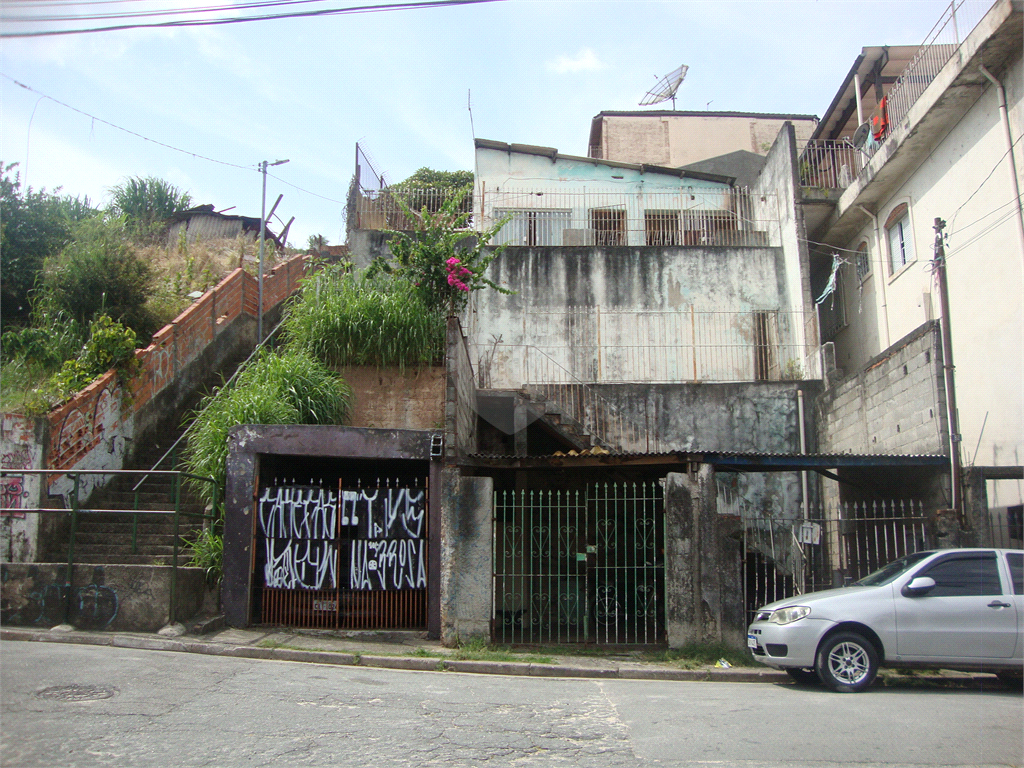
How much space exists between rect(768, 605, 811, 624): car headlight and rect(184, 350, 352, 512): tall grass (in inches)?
295

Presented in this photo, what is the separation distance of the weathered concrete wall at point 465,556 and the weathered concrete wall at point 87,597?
11.4ft

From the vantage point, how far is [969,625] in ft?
24.8

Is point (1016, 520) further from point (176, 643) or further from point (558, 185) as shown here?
point (558, 185)

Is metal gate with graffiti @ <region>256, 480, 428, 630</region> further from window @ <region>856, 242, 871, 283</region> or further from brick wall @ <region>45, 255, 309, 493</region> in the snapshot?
window @ <region>856, 242, 871, 283</region>

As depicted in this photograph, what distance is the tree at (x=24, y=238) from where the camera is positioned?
56.4ft

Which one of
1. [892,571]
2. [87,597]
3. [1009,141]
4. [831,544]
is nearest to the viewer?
[892,571]

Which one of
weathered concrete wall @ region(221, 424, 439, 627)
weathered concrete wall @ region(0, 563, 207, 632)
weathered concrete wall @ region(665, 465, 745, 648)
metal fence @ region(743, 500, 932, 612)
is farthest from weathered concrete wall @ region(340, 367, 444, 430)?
metal fence @ region(743, 500, 932, 612)

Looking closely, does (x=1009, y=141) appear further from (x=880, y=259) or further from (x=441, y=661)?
(x=441, y=661)

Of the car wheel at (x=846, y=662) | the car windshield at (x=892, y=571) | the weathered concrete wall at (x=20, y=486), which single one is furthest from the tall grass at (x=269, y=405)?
the car windshield at (x=892, y=571)

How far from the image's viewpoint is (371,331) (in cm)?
1352

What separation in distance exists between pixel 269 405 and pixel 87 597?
3571mm

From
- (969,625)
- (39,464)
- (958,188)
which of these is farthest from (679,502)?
(39,464)

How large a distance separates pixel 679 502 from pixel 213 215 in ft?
76.5

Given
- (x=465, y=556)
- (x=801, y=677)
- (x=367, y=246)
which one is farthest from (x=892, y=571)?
(x=367, y=246)
